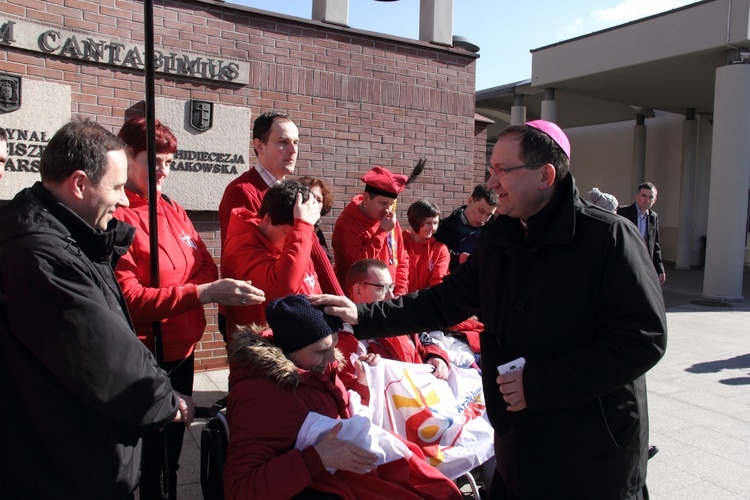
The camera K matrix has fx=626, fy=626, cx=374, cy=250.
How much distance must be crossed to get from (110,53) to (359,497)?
4.21 meters

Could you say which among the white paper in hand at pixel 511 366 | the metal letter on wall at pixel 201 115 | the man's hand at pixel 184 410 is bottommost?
the man's hand at pixel 184 410

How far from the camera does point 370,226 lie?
14.4 ft

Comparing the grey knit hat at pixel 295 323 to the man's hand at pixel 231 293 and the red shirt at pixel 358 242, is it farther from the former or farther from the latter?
the red shirt at pixel 358 242

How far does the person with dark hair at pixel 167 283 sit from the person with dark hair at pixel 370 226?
4.10ft

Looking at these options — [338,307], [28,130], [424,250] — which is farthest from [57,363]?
[424,250]

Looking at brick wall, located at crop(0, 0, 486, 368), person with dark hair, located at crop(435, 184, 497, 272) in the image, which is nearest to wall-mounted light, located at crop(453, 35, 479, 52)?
brick wall, located at crop(0, 0, 486, 368)

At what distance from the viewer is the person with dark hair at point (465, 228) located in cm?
529

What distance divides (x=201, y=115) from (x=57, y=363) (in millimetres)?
3985

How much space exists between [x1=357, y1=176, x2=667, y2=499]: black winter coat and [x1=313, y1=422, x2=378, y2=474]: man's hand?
1.52 feet

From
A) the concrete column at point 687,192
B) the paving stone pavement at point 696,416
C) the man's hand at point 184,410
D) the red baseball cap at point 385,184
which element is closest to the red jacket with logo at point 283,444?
the man's hand at point 184,410

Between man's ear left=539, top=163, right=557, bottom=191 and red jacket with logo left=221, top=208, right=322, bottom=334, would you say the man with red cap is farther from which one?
man's ear left=539, top=163, right=557, bottom=191

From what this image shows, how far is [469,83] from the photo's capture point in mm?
7176

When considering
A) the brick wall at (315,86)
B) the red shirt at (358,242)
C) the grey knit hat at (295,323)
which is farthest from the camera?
the brick wall at (315,86)

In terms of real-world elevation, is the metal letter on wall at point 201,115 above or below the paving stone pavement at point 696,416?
above
